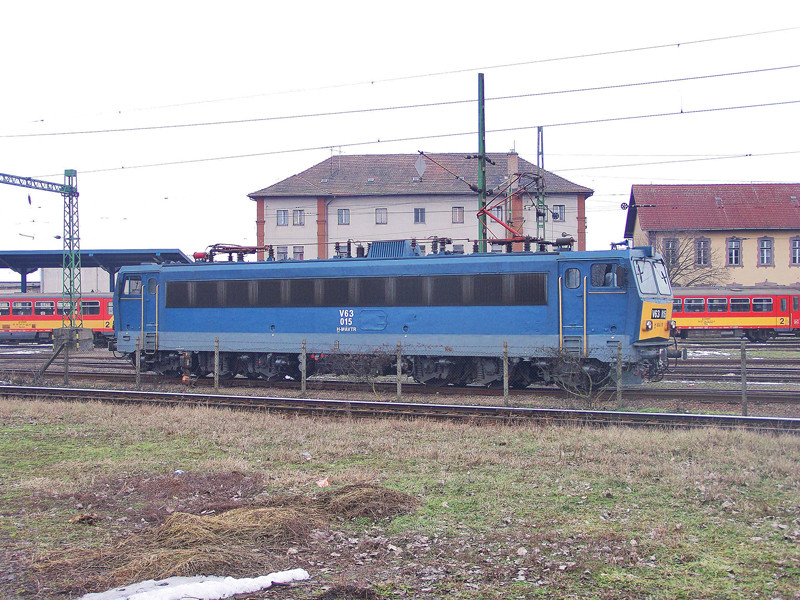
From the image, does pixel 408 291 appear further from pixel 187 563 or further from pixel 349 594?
pixel 349 594

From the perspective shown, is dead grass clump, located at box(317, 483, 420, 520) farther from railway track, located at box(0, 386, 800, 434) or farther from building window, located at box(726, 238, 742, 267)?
building window, located at box(726, 238, 742, 267)

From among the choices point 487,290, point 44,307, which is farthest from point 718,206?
point 44,307

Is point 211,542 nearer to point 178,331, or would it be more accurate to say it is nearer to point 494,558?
point 494,558

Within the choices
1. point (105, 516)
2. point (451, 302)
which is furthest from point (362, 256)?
point (105, 516)

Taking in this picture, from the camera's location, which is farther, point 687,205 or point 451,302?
point 687,205

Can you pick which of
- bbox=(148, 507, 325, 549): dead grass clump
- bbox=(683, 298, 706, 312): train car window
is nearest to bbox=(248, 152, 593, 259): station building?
bbox=(683, 298, 706, 312): train car window

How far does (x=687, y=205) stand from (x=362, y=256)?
42162 millimetres

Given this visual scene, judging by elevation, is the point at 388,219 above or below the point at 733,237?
above

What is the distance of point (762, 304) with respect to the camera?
38375 millimetres

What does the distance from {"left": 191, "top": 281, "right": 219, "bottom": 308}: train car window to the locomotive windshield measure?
11.5 metres

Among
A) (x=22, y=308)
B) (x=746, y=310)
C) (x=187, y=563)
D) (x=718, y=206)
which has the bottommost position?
(x=187, y=563)

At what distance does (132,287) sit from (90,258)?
18908 mm

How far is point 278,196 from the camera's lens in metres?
51.9

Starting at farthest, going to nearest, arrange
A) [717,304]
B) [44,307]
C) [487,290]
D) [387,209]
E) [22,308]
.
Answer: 1. [387,209]
2. [22,308]
3. [44,307]
4. [717,304]
5. [487,290]
